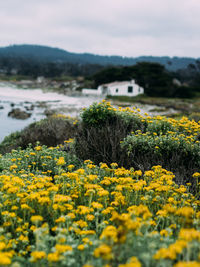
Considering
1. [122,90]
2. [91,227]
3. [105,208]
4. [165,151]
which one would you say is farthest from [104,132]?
[122,90]

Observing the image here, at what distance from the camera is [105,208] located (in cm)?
360

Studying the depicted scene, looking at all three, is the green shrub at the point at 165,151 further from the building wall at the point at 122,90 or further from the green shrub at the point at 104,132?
the building wall at the point at 122,90

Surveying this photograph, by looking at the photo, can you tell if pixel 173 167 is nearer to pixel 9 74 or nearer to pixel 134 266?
pixel 134 266

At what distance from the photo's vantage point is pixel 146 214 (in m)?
2.36

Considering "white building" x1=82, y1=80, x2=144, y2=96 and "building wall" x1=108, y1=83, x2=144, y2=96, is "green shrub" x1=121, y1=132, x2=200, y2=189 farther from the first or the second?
"building wall" x1=108, y1=83, x2=144, y2=96

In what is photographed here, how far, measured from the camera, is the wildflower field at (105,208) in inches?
82.4

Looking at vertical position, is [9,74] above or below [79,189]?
above

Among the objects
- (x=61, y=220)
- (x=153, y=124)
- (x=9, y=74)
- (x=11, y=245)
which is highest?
(x=9, y=74)

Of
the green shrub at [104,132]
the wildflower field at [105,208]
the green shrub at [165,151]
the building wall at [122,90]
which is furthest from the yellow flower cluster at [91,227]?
the building wall at [122,90]

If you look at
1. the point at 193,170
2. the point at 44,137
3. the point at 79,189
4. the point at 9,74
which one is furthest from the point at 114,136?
the point at 9,74

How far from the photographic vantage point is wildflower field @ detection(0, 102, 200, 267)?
209 cm

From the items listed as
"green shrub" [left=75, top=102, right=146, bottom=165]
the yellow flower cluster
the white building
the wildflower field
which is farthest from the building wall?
the yellow flower cluster

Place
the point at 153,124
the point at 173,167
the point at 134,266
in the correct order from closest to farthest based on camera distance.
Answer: the point at 134,266, the point at 173,167, the point at 153,124

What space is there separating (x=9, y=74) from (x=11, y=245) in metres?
109
